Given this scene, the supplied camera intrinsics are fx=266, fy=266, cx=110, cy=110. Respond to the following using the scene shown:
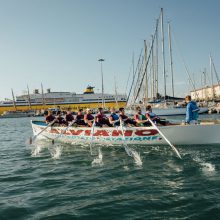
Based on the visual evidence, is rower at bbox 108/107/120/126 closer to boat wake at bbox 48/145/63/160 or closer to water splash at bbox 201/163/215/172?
boat wake at bbox 48/145/63/160

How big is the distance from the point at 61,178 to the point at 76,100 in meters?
104

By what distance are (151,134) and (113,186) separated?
19.2 feet

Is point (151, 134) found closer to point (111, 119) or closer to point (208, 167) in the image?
point (111, 119)

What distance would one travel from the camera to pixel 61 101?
365ft

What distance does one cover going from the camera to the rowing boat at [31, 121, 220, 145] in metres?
11.9

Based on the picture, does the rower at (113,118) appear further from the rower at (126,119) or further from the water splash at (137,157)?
the water splash at (137,157)

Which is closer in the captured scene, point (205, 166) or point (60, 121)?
point (205, 166)

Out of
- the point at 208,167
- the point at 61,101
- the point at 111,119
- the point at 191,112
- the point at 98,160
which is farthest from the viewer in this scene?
the point at 61,101

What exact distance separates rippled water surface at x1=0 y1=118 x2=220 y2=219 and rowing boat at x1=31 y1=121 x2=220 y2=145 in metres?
0.55

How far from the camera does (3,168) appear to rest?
32.7 ft

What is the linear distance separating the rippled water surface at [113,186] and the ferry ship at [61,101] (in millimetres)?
95857

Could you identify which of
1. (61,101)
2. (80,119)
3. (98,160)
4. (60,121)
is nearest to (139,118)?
(98,160)

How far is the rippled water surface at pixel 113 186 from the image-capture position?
18.2 feet

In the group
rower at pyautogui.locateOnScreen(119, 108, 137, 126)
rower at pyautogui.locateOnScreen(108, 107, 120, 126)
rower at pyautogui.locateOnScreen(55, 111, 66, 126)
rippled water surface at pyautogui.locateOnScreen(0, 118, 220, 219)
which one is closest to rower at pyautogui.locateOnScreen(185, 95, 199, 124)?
rippled water surface at pyautogui.locateOnScreen(0, 118, 220, 219)
